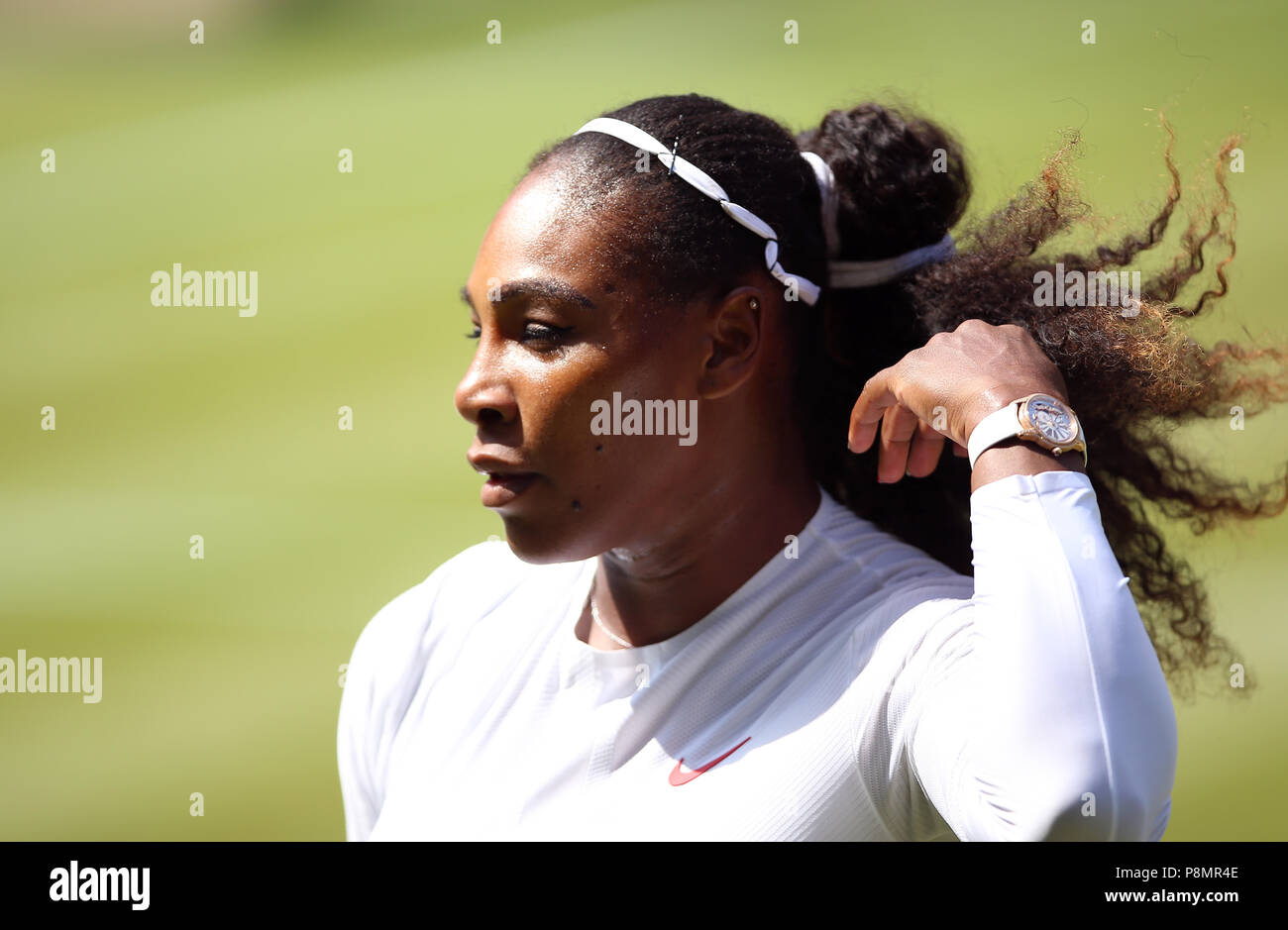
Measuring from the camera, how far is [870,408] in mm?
1404

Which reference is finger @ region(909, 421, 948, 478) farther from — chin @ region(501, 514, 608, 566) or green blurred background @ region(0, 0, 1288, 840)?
green blurred background @ region(0, 0, 1288, 840)

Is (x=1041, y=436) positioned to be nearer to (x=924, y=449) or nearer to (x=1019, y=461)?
(x=1019, y=461)

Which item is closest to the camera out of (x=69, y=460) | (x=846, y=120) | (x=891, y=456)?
(x=891, y=456)

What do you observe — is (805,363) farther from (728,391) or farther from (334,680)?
(334,680)

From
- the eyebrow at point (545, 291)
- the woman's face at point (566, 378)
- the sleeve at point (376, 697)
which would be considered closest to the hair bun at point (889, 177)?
the woman's face at point (566, 378)

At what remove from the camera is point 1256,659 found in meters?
2.79

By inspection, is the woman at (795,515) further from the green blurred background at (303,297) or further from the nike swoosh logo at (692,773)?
the green blurred background at (303,297)

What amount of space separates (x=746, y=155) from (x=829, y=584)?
0.54m

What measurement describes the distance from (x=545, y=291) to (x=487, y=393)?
13cm

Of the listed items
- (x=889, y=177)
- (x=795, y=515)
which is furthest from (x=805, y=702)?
(x=889, y=177)

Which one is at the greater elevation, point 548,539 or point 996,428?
point 996,428

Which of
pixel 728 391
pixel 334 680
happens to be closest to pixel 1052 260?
pixel 728 391

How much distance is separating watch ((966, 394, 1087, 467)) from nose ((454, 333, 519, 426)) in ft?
1.72

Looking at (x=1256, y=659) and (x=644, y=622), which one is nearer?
(x=644, y=622)
